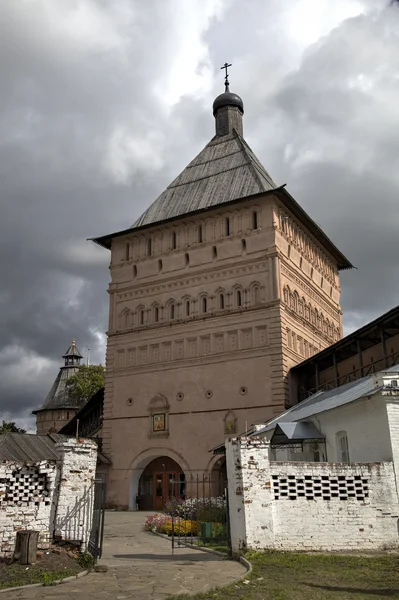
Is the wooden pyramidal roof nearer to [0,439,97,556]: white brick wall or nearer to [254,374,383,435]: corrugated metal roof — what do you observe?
[254,374,383,435]: corrugated metal roof

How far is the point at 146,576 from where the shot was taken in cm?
851

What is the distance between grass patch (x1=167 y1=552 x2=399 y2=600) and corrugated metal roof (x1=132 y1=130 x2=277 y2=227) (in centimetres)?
2036

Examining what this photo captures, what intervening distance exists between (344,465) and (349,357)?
1524cm

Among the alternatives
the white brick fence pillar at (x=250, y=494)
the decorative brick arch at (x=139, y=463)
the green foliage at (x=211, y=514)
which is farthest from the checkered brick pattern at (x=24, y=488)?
the decorative brick arch at (x=139, y=463)

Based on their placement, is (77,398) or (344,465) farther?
(77,398)

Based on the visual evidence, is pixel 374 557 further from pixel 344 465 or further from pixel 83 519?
pixel 83 519

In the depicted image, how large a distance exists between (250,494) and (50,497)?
344cm

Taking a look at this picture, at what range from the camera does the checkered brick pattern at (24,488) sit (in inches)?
385

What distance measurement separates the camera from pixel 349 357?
2572 cm

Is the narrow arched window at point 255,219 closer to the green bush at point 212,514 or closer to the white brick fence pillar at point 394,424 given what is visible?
the green bush at point 212,514

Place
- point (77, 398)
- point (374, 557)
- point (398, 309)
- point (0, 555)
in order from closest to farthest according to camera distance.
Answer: point (0, 555) < point (374, 557) < point (398, 309) < point (77, 398)

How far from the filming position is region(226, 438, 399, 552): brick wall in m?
10.3

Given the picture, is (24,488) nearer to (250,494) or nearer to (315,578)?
(250,494)

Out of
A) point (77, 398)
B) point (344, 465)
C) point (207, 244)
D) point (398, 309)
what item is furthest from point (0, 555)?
point (77, 398)
